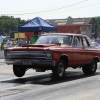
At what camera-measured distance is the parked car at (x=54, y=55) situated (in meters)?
12.4

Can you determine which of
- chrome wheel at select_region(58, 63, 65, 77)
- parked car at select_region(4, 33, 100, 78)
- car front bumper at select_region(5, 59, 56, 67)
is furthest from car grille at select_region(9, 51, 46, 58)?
chrome wheel at select_region(58, 63, 65, 77)

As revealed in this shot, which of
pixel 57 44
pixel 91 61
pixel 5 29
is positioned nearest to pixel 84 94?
pixel 57 44

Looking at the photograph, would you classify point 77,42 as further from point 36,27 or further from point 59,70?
point 36,27

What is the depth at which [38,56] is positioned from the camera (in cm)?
1246

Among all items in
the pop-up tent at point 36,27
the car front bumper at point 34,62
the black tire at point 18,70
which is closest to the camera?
the car front bumper at point 34,62

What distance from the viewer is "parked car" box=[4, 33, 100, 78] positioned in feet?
40.8

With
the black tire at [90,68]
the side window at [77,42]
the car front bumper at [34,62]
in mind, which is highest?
the side window at [77,42]

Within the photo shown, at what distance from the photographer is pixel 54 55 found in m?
12.5

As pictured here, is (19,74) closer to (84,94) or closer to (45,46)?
(45,46)

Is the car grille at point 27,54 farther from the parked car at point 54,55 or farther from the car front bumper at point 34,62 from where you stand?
the car front bumper at point 34,62

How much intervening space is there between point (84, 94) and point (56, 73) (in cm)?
353

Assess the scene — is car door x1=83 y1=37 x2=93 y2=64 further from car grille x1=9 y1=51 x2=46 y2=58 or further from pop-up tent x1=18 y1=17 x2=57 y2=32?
pop-up tent x1=18 y1=17 x2=57 y2=32

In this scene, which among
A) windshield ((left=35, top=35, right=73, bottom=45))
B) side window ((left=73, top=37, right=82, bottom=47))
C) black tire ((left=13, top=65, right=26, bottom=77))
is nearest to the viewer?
black tire ((left=13, top=65, right=26, bottom=77))

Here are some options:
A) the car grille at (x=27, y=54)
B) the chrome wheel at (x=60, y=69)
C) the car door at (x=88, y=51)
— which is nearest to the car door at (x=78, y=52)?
the car door at (x=88, y=51)
